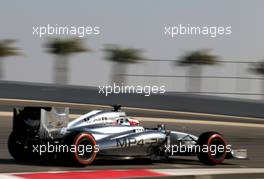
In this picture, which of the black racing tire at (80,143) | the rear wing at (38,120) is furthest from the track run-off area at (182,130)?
the rear wing at (38,120)

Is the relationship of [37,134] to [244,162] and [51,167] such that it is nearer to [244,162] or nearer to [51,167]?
[51,167]

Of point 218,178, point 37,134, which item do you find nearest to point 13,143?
point 37,134

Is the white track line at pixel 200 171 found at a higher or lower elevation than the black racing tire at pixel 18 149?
lower

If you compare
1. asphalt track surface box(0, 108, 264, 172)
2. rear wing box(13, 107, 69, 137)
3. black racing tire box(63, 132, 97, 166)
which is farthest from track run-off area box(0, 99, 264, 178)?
rear wing box(13, 107, 69, 137)

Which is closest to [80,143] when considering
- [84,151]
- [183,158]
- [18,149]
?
[84,151]

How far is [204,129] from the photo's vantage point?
20.2 meters

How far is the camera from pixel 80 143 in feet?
32.1

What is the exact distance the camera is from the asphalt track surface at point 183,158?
991cm

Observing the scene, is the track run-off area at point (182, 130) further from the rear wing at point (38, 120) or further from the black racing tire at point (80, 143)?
the rear wing at point (38, 120)

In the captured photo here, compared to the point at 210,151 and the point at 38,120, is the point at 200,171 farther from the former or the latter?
the point at 38,120

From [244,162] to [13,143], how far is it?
4.43 m

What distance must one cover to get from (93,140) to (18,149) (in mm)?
1311

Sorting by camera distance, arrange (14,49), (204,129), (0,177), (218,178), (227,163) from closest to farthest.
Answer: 1. (0,177)
2. (218,178)
3. (227,163)
4. (204,129)
5. (14,49)

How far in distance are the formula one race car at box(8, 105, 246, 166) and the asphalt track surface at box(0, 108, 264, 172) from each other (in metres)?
0.18
